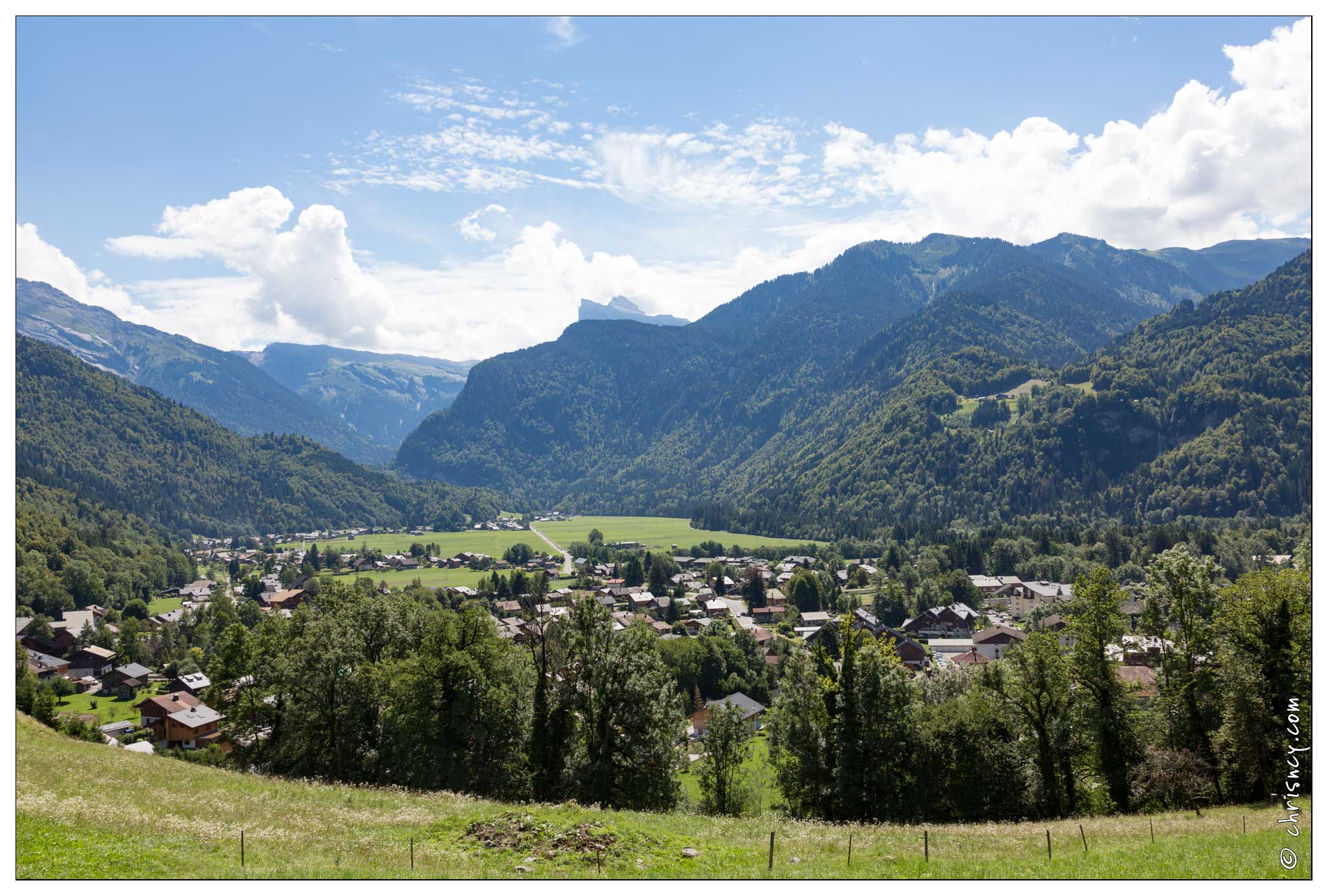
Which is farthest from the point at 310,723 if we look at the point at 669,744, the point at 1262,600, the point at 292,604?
the point at 292,604

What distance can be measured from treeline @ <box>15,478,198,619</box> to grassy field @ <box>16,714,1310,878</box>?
120 meters

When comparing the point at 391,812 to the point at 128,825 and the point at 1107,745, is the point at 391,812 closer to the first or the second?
the point at 128,825

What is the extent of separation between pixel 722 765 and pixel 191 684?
69.4m

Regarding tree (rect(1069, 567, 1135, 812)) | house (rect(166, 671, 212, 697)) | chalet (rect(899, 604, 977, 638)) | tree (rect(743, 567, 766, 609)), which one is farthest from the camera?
tree (rect(743, 567, 766, 609))

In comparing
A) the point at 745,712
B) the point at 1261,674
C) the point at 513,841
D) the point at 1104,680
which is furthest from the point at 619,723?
Result: the point at 745,712

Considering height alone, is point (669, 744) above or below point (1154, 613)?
below

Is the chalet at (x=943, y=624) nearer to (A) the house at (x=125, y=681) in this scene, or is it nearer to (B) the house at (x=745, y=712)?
Result: (B) the house at (x=745, y=712)

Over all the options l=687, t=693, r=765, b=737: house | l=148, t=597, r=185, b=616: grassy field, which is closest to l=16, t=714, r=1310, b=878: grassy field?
l=687, t=693, r=765, b=737: house

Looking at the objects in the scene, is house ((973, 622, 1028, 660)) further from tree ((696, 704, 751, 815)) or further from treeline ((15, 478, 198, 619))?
treeline ((15, 478, 198, 619))

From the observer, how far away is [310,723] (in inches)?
1347

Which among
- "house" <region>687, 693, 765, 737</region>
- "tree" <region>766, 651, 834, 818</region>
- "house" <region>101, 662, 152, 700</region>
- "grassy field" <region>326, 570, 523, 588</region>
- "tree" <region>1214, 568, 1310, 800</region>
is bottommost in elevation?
"house" <region>687, 693, 765, 737</region>

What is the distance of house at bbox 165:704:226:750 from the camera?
64.8 metres

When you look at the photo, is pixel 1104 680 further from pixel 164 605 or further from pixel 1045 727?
pixel 164 605

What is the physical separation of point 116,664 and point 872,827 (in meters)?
105
